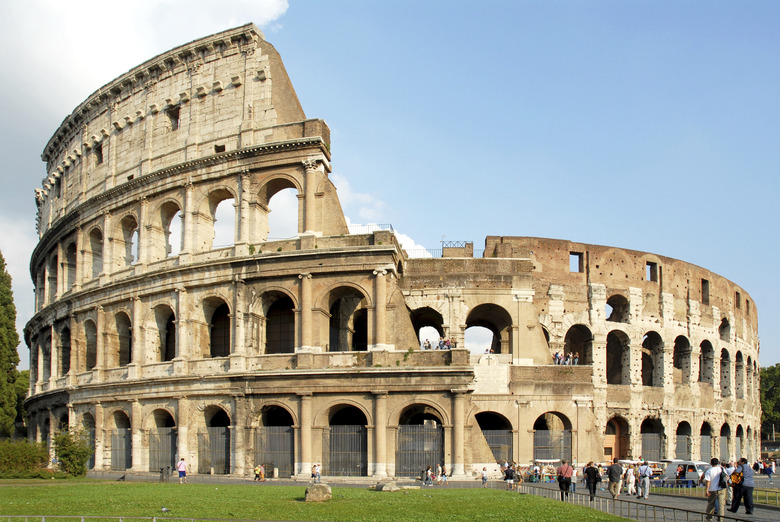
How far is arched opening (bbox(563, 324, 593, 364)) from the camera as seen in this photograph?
35750mm

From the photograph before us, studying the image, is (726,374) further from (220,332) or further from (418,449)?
(220,332)

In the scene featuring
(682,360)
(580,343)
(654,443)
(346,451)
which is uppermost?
(580,343)

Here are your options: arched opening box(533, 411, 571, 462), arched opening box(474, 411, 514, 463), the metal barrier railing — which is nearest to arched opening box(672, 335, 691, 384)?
Result: arched opening box(533, 411, 571, 462)

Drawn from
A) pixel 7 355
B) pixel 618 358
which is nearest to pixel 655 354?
pixel 618 358

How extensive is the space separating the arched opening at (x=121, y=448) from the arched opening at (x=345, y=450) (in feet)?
27.7

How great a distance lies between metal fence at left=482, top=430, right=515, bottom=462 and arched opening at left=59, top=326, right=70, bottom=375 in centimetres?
2002

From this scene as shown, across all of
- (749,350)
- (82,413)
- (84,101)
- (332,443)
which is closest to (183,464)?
(332,443)

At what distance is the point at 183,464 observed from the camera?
26.4 metres

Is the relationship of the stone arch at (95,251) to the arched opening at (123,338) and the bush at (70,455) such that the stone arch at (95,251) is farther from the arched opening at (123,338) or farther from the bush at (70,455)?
the bush at (70,455)

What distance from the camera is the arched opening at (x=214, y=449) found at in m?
28.3

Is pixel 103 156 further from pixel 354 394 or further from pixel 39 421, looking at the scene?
pixel 354 394

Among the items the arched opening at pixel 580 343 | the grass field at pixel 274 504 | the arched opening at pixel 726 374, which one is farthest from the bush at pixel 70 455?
the arched opening at pixel 726 374

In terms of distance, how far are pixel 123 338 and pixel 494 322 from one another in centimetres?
1587

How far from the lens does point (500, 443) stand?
30.2 m
